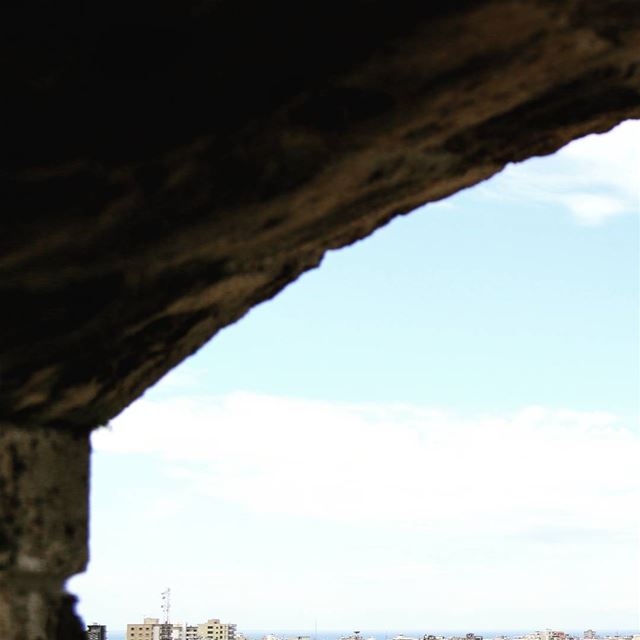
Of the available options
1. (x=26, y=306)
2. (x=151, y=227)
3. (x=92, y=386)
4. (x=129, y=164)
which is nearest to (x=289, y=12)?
(x=129, y=164)

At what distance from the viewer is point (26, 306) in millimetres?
1997

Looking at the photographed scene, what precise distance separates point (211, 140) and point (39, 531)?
974 millimetres

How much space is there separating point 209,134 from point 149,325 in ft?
2.05

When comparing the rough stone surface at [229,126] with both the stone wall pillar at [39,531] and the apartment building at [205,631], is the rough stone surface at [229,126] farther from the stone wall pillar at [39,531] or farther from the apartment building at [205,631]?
the apartment building at [205,631]

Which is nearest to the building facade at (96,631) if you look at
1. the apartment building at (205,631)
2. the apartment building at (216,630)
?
the apartment building at (205,631)

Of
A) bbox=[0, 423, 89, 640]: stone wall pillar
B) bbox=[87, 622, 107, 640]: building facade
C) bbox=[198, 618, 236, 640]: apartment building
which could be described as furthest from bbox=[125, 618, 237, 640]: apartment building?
bbox=[0, 423, 89, 640]: stone wall pillar

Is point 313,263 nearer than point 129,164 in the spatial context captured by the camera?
No

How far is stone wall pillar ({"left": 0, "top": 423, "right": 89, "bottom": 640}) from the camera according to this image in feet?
7.13

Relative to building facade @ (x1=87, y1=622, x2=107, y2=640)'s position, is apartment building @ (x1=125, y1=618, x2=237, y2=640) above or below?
below

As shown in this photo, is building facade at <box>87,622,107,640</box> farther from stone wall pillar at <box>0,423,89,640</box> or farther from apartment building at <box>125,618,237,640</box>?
apartment building at <box>125,618,237,640</box>

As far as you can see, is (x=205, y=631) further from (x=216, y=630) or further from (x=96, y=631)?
(x=96, y=631)

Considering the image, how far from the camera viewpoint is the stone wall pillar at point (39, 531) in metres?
2.17

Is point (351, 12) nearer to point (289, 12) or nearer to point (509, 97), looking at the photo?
point (289, 12)

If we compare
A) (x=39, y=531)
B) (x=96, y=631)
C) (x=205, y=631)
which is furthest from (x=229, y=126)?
(x=205, y=631)
